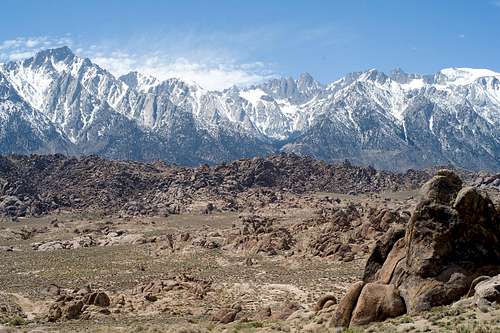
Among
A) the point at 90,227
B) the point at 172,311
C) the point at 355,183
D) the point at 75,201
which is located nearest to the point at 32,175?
the point at 75,201

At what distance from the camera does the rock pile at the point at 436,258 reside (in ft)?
84.6

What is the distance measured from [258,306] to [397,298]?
17650 mm

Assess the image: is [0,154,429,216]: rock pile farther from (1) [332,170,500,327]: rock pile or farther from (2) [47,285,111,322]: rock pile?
(1) [332,170,500,327]: rock pile

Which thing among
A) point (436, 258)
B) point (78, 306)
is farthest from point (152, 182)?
point (436, 258)

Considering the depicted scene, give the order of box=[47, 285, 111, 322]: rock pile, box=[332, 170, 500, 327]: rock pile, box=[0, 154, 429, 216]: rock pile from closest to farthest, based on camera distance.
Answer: box=[332, 170, 500, 327]: rock pile
box=[47, 285, 111, 322]: rock pile
box=[0, 154, 429, 216]: rock pile

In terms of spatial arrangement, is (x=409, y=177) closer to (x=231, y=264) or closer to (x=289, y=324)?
(x=231, y=264)

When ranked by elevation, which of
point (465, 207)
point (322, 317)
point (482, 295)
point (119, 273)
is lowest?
point (119, 273)

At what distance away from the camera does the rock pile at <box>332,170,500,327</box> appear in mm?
25781

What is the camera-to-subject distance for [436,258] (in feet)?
87.0

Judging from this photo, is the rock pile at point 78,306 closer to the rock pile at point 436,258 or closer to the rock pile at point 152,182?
the rock pile at point 436,258

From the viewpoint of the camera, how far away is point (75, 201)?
477 ft

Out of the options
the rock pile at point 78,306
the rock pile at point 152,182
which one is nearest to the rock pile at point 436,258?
the rock pile at point 78,306

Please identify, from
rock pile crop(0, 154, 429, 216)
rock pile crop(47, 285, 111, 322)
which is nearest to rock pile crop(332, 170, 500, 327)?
rock pile crop(47, 285, 111, 322)

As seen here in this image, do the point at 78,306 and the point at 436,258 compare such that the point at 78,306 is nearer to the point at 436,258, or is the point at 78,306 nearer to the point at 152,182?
the point at 436,258
